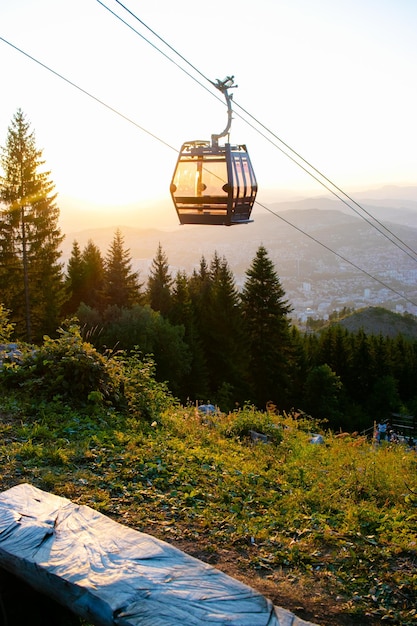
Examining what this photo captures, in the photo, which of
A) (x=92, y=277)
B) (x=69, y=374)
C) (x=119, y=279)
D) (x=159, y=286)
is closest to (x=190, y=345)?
(x=119, y=279)

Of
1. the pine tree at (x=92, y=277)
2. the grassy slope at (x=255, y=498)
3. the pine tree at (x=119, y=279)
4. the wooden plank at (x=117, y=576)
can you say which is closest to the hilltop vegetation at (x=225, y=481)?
the grassy slope at (x=255, y=498)

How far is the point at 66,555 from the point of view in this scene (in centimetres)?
315

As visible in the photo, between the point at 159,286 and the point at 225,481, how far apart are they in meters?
43.3

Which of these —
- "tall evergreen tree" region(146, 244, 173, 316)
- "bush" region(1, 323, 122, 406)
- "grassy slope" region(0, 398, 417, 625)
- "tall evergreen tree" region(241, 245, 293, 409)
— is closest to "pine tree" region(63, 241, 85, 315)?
"tall evergreen tree" region(146, 244, 173, 316)

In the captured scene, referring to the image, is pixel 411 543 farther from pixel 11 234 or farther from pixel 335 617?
pixel 11 234

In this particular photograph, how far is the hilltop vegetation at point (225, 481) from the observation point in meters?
4.41

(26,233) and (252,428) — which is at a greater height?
(26,233)

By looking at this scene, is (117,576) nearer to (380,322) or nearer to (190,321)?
(190,321)

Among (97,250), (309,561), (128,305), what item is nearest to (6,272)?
(128,305)

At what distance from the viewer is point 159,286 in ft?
162

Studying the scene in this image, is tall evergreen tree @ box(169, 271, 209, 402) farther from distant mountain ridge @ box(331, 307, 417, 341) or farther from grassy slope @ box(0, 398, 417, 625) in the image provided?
distant mountain ridge @ box(331, 307, 417, 341)

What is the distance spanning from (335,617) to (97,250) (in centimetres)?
4947

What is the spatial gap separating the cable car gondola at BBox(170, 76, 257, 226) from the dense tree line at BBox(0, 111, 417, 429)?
2298 centimetres

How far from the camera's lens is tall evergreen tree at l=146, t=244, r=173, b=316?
48.4 m
